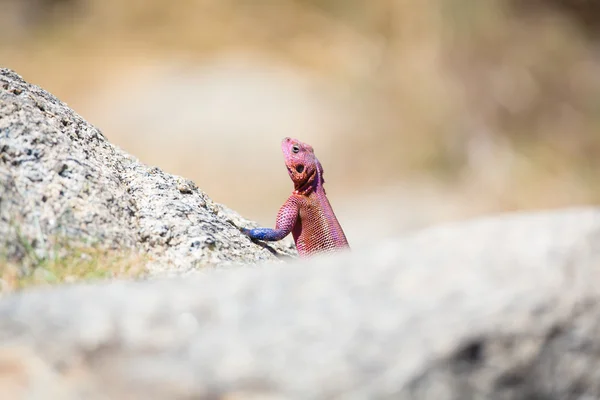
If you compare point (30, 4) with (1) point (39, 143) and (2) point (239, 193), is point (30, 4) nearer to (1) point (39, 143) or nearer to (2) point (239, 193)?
(2) point (239, 193)

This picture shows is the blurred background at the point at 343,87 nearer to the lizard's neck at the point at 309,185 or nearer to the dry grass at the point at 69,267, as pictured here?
the lizard's neck at the point at 309,185

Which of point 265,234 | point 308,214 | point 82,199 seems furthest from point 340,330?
point 308,214

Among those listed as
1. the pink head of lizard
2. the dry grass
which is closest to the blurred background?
the pink head of lizard

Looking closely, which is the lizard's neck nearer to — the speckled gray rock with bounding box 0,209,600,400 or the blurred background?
the speckled gray rock with bounding box 0,209,600,400

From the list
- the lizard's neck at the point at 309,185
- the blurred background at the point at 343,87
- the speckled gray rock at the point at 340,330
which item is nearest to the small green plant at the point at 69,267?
the speckled gray rock at the point at 340,330

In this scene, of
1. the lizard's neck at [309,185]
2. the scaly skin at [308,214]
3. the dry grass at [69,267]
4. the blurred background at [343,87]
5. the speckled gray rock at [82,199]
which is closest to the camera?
the dry grass at [69,267]

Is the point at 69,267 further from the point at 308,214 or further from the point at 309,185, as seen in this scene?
the point at 309,185
